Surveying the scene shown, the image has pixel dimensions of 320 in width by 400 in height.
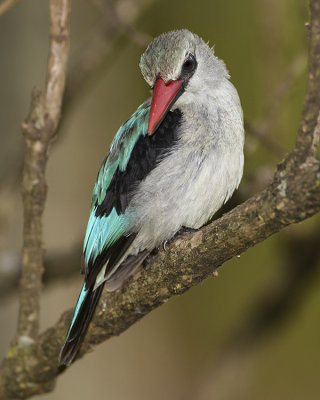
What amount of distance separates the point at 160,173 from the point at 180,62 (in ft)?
1.75

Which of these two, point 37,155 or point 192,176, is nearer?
point 192,176

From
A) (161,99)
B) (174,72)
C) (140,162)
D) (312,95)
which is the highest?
(174,72)

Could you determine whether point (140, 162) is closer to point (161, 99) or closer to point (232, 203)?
point (161, 99)

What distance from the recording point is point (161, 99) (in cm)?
275

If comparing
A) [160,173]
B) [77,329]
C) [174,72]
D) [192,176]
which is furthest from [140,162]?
[77,329]

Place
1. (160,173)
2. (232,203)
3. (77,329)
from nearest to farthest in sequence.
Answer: (77,329)
(160,173)
(232,203)

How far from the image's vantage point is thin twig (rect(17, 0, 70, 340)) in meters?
2.75

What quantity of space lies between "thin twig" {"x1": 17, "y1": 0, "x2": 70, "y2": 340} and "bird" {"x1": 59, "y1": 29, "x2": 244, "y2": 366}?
0.91 ft

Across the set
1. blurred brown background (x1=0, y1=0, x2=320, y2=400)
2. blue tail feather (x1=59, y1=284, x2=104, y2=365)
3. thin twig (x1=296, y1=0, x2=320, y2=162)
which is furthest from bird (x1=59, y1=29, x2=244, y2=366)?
thin twig (x1=296, y1=0, x2=320, y2=162)

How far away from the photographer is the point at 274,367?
5.61 meters

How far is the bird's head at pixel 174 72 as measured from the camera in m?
2.77

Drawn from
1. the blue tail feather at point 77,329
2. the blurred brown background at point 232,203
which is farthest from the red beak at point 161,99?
the blue tail feather at point 77,329

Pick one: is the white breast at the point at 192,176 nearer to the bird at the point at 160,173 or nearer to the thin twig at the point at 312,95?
the bird at the point at 160,173

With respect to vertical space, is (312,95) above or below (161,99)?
below
